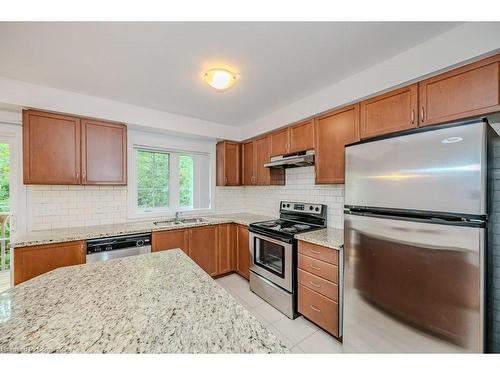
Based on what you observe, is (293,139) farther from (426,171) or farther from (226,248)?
(226,248)

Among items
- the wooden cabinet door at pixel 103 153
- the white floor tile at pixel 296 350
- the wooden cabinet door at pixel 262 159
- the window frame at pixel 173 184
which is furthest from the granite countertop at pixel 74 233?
the white floor tile at pixel 296 350

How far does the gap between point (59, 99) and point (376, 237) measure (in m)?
3.32

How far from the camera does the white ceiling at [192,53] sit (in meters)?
1.40

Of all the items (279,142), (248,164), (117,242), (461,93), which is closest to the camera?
(461,93)

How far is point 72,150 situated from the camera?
2.32 m

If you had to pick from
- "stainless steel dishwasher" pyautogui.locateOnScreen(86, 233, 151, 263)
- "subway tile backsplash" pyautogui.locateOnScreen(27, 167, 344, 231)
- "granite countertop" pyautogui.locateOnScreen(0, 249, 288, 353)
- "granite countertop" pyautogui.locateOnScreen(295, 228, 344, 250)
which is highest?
"subway tile backsplash" pyautogui.locateOnScreen(27, 167, 344, 231)

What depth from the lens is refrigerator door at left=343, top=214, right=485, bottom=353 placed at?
1.10 metres

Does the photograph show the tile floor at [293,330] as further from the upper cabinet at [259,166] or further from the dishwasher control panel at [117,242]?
the upper cabinet at [259,166]

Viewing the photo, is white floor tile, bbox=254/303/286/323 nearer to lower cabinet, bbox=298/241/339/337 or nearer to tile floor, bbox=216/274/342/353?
tile floor, bbox=216/274/342/353

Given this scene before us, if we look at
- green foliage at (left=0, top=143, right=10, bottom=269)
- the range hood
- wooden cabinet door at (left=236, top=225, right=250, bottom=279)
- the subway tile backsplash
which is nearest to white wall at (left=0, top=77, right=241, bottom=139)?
green foliage at (left=0, top=143, right=10, bottom=269)

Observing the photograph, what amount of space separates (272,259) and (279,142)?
157 cm

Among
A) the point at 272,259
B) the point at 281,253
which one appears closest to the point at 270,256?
the point at 272,259

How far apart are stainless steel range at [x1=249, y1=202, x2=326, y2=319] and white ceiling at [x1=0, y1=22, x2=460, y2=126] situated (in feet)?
5.10
